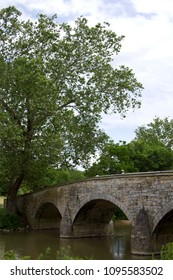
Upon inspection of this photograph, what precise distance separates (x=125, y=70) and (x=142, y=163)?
14573 mm

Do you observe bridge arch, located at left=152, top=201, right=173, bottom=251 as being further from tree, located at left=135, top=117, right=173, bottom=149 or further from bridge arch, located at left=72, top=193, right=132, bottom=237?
tree, located at left=135, top=117, right=173, bottom=149

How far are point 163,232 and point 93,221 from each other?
865cm

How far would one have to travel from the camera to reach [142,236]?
21234mm

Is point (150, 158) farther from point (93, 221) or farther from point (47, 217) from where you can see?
point (93, 221)

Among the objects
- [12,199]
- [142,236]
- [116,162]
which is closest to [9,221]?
[12,199]

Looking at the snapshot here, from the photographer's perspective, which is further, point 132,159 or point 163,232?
point 132,159

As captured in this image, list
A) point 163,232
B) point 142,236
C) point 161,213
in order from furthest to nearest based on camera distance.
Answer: point 163,232 → point 142,236 → point 161,213

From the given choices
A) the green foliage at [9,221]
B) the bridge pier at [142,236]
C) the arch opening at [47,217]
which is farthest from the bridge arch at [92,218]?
the green foliage at [9,221]

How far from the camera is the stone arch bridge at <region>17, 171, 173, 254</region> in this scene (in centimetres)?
2089

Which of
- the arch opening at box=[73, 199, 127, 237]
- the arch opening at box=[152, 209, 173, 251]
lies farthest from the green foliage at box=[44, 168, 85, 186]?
the arch opening at box=[152, 209, 173, 251]

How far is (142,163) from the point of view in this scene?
45.2 m

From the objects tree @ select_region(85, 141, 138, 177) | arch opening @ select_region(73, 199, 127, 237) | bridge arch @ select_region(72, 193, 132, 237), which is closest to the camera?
bridge arch @ select_region(72, 193, 132, 237)

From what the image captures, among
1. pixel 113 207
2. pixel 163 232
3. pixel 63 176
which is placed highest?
pixel 63 176

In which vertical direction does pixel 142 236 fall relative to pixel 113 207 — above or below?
below
